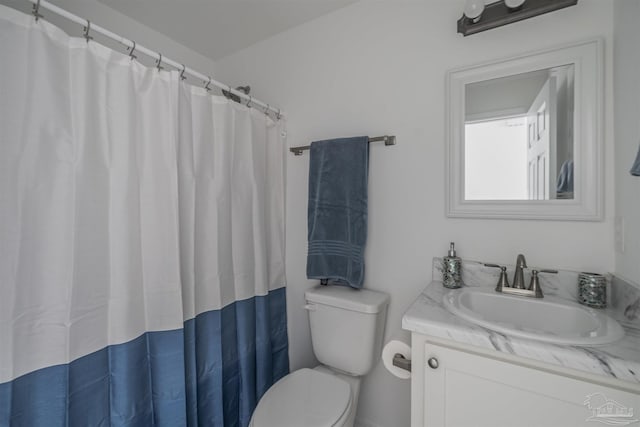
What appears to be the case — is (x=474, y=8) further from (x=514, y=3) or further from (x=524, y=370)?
(x=524, y=370)

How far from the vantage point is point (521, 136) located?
3.69 ft

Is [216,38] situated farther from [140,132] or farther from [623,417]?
[623,417]

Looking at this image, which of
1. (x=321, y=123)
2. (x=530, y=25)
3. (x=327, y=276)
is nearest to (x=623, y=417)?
(x=327, y=276)

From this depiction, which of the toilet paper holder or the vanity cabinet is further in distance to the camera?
the toilet paper holder

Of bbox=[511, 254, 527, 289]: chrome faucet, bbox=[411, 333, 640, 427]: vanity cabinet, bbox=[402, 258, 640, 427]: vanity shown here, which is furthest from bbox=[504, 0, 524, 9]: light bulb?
bbox=[411, 333, 640, 427]: vanity cabinet

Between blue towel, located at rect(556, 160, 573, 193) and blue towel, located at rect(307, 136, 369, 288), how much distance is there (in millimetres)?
772

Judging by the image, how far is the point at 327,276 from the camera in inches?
57.7

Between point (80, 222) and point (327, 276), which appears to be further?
point (327, 276)

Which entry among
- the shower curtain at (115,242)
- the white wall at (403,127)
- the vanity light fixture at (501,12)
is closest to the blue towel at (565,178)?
the white wall at (403,127)

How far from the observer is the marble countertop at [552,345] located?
0.62 metres

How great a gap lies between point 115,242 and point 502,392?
1.31 meters

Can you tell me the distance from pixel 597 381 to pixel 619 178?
0.71m

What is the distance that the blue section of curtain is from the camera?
0.83m

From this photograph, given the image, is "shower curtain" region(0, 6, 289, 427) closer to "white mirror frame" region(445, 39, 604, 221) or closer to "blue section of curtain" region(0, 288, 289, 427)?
"blue section of curtain" region(0, 288, 289, 427)
